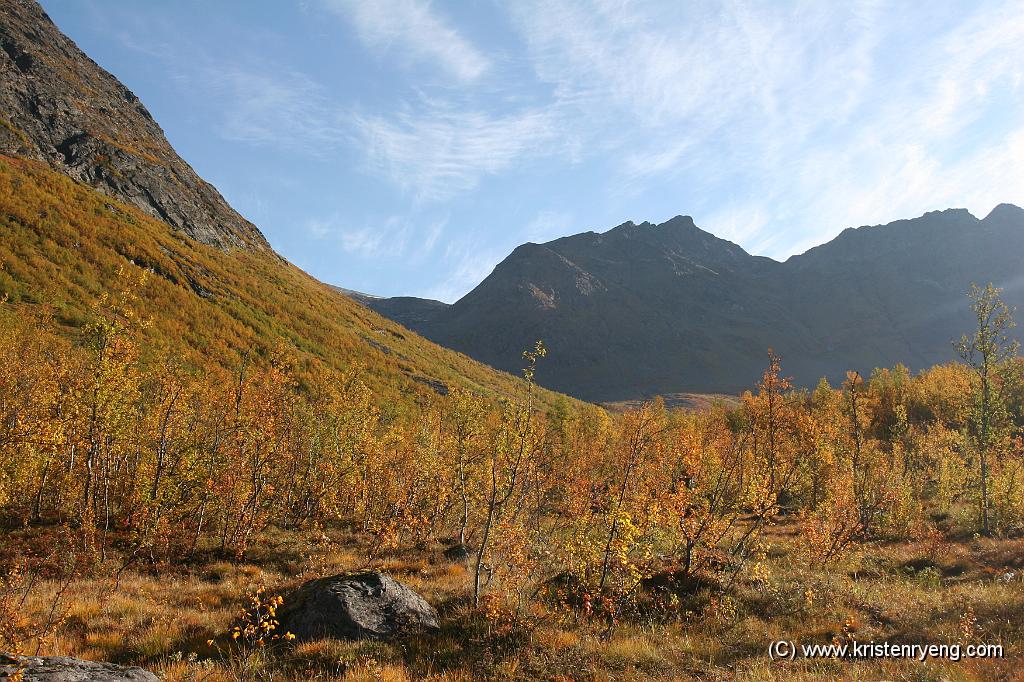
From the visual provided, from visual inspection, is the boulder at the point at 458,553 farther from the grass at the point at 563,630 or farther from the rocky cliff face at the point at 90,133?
Result: the rocky cliff face at the point at 90,133

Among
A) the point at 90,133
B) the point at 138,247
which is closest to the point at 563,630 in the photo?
the point at 138,247

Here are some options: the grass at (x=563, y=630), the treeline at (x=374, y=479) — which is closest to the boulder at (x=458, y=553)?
the treeline at (x=374, y=479)

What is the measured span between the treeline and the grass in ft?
3.45

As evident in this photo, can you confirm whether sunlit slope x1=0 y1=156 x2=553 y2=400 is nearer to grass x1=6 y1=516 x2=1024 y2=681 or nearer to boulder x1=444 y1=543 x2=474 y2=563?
grass x1=6 y1=516 x2=1024 y2=681

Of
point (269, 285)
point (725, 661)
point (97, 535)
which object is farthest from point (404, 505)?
point (269, 285)

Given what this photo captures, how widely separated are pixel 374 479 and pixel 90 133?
80.6 meters

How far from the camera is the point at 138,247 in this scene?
46.5 m

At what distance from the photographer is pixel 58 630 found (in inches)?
392

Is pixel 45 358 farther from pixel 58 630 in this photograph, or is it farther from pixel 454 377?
pixel 454 377

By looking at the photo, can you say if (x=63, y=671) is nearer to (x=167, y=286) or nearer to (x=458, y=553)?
(x=458, y=553)

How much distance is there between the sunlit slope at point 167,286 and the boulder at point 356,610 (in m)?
10.2

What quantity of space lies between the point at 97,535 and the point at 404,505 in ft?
35.9

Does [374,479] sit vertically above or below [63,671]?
above

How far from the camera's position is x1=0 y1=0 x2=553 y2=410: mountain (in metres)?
36.3
